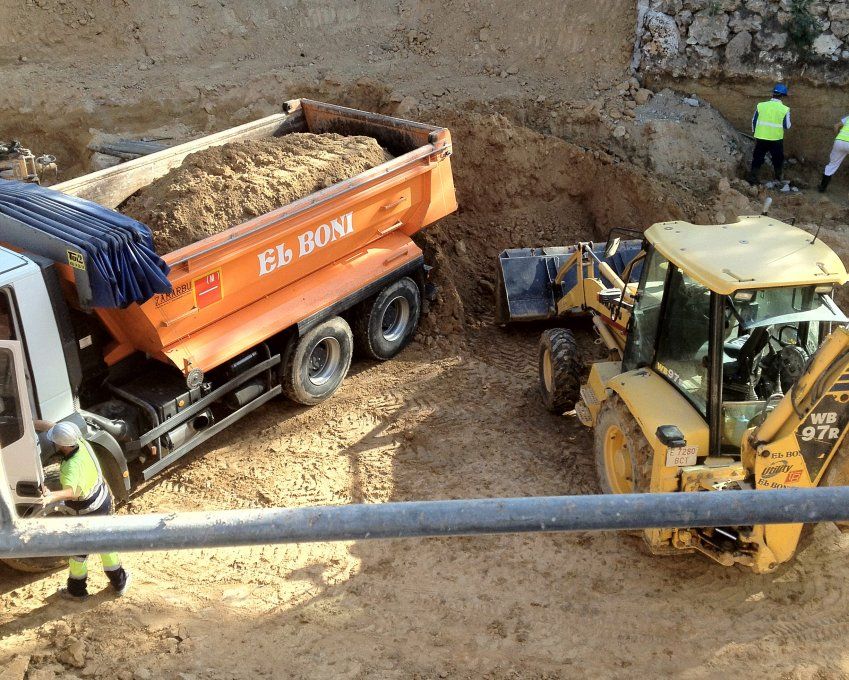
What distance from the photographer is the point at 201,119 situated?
36.8 feet

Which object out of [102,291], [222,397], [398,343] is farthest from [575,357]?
[102,291]

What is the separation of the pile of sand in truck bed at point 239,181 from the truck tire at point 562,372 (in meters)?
2.28

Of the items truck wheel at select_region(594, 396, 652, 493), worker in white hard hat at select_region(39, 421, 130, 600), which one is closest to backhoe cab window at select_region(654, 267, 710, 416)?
truck wheel at select_region(594, 396, 652, 493)

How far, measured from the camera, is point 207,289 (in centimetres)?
584

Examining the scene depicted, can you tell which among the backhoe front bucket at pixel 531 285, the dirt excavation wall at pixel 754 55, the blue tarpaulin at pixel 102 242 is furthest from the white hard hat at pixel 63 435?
the dirt excavation wall at pixel 754 55

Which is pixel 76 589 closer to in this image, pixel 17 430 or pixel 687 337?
pixel 17 430

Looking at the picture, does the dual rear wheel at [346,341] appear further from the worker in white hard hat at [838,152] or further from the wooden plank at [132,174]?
the worker in white hard hat at [838,152]

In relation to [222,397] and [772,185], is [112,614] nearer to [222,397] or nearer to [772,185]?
[222,397]

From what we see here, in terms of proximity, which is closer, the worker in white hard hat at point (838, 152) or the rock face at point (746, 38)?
the worker in white hard hat at point (838, 152)

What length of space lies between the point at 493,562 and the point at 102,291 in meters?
3.04

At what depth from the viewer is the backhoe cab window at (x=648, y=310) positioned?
5613mm

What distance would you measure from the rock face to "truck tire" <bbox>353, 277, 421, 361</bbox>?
5.25 metres

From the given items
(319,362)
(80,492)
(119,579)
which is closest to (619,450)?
(319,362)

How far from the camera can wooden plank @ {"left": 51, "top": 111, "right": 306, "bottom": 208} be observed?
6.38 meters
